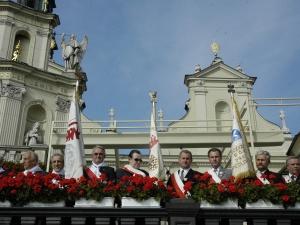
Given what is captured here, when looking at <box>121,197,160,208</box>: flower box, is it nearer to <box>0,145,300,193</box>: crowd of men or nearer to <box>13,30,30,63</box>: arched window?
<box>0,145,300,193</box>: crowd of men

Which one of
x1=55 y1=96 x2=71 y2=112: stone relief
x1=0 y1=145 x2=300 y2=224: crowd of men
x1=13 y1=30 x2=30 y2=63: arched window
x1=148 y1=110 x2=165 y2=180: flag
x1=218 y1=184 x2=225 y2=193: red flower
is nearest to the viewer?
x1=218 y1=184 x2=225 y2=193: red flower

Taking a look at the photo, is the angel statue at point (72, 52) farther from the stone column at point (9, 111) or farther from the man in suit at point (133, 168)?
the man in suit at point (133, 168)

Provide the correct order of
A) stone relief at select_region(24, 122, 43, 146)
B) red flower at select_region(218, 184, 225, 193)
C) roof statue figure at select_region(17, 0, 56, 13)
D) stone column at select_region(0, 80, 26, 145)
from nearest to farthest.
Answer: red flower at select_region(218, 184, 225, 193) → stone column at select_region(0, 80, 26, 145) → stone relief at select_region(24, 122, 43, 146) → roof statue figure at select_region(17, 0, 56, 13)

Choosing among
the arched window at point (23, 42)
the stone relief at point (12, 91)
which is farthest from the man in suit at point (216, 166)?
the arched window at point (23, 42)

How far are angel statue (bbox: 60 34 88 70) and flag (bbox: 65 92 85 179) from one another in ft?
50.9

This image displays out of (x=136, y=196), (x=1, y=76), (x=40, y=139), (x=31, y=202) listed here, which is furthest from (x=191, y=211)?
(x=1, y=76)

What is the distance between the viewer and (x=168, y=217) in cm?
579

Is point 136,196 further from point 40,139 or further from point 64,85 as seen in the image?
point 64,85

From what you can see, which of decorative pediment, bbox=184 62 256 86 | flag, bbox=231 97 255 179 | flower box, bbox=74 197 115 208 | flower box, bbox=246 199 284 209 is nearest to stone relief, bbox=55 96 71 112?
decorative pediment, bbox=184 62 256 86

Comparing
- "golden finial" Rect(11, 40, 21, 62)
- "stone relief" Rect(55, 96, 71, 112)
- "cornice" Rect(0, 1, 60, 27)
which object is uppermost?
"cornice" Rect(0, 1, 60, 27)

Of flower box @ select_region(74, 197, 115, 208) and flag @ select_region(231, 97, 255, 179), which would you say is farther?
flag @ select_region(231, 97, 255, 179)

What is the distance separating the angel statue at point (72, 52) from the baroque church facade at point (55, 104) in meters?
0.09

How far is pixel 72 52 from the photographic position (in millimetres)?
24734

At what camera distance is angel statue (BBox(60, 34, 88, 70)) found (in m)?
24.7
